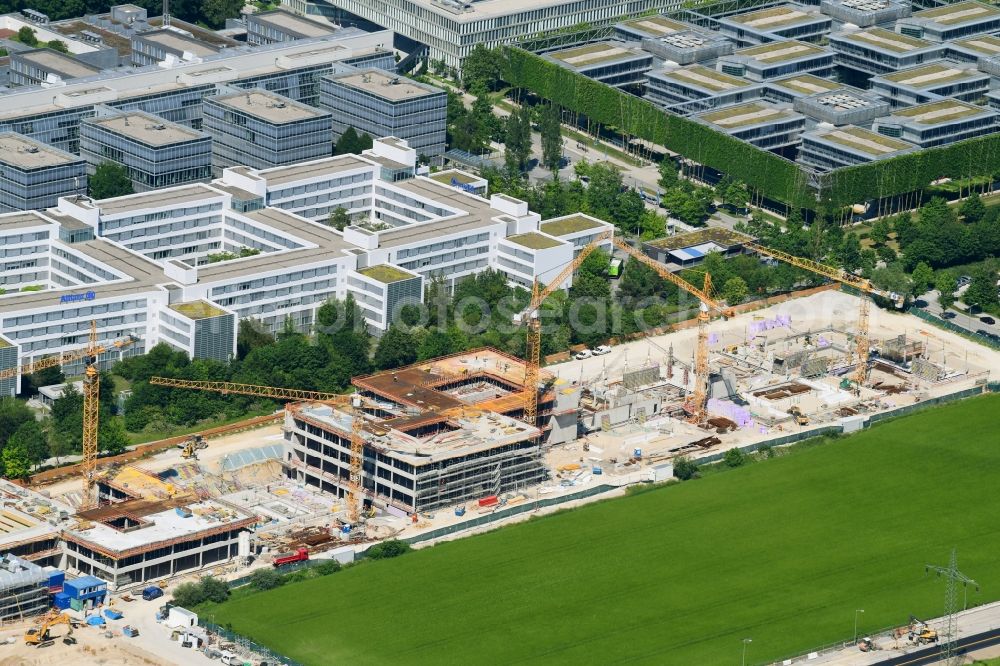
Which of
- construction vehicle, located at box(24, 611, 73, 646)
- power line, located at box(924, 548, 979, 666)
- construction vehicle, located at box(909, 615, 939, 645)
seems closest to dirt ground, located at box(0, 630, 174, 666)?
construction vehicle, located at box(24, 611, 73, 646)

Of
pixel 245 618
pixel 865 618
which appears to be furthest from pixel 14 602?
pixel 865 618

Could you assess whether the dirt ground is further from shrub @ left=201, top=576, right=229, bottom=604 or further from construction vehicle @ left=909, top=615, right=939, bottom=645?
construction vehicle @ left=909, top=615, right=939, bottom=645

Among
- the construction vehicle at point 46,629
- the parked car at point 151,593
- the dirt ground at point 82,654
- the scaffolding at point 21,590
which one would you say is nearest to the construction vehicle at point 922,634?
the dirt ground at point 82,654

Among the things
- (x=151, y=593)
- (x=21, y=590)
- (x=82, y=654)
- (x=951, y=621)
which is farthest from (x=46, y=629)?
(x=951, y=621)

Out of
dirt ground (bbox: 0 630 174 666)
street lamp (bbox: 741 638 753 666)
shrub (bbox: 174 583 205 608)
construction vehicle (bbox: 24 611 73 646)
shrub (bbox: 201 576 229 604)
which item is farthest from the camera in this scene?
shrub (bbox: 201 576 229 604)

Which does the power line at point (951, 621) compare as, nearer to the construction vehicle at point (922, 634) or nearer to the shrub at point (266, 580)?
the construction vehicle at point (922, 634)

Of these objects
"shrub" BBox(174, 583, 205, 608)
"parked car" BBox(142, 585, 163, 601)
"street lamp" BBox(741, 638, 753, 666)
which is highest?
"street lamp" BBox(741, 638, 753, 666)
